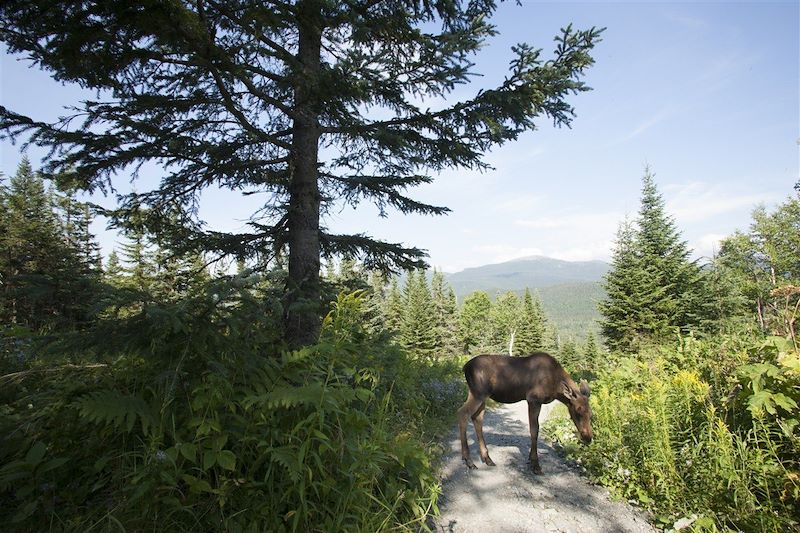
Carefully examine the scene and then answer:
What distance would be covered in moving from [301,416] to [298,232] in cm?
387

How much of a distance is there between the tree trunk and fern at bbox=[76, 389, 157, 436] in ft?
9.42

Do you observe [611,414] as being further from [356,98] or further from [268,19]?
[268,19]

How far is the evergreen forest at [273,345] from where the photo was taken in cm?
251

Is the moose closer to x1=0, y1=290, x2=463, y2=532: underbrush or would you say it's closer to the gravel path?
the gravel path

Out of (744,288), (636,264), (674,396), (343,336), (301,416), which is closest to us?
(301,416)

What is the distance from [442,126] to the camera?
6.38 m

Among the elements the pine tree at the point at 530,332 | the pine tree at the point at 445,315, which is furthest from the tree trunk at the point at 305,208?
the pine tree at the point at 530,332

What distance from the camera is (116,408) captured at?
A: 2338 mm

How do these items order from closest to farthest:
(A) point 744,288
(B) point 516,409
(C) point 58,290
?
(C) point 58,290 → (B) point 516,409 → (A) point 744,288

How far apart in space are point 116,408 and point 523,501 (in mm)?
4728

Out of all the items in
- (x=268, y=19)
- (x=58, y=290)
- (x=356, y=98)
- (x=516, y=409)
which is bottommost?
(x=516, y=409)

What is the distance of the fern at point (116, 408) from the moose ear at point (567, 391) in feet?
19.7

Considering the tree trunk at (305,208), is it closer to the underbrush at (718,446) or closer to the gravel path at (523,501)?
the gravel path at (523,501)

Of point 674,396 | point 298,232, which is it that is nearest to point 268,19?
point 298,232
